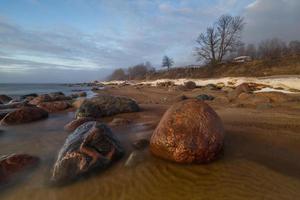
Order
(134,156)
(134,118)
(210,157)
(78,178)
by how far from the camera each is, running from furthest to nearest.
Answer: (134,118) < (134,156) < (210,157) < (78,178)

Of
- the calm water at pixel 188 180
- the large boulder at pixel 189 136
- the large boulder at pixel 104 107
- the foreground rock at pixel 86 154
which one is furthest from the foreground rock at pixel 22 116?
the large boulder at pixel 189 136

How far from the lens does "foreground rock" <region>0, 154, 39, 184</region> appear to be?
371 centimetres

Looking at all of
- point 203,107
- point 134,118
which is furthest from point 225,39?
point 203,107

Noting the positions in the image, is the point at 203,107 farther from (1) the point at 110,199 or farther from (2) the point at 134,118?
(2) the point at 134,118

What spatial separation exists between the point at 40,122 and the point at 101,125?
5032 millimetres

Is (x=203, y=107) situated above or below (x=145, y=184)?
above

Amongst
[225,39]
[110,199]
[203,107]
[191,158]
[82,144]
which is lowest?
[110,199]

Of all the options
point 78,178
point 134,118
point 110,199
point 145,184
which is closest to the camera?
point 110,199

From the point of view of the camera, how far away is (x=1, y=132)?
6.92m

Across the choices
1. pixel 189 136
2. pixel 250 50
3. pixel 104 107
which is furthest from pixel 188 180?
pixel 250 50

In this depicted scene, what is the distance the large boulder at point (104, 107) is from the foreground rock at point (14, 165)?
430cm

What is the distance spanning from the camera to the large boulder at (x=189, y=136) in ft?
12.3

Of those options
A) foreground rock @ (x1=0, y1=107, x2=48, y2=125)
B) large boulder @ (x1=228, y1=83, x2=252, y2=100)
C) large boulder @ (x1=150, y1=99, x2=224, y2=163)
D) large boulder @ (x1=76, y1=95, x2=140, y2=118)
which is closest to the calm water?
large boulder @ (x1=150, y1=99, x2=224, y2=163)

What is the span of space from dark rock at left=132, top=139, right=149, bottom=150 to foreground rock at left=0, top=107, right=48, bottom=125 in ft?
19.1
